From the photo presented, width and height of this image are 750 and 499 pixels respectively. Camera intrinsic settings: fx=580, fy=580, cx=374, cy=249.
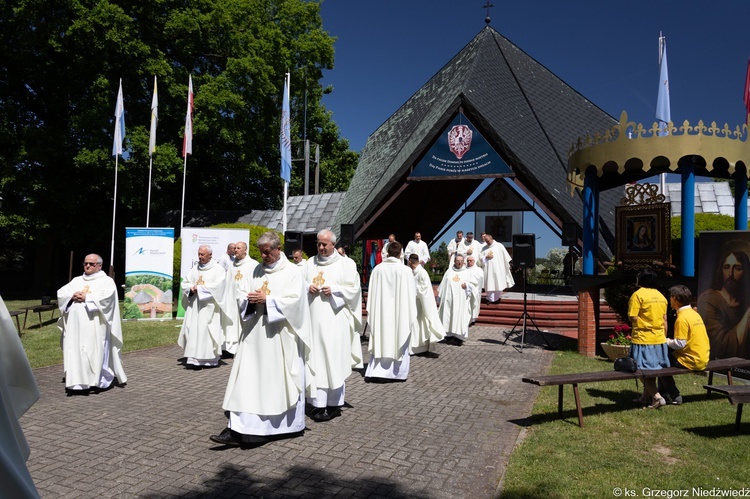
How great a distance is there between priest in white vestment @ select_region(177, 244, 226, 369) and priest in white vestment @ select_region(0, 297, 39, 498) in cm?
734

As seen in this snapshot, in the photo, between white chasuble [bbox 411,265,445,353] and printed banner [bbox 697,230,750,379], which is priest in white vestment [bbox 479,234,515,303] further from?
printed banner [bbox 697,230,750,379]

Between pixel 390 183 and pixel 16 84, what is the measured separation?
15670 mm

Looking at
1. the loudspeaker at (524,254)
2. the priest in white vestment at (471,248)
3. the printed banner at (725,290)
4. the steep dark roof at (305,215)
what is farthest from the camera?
the steep dark roof at (305,215)

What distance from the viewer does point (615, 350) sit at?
10141 mm

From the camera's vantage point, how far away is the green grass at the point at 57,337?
10.3 m

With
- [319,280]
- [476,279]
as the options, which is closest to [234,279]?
[319,280]

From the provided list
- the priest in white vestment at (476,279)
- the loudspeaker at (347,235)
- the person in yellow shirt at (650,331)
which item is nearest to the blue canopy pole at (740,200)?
the person in yellow shirt at (650,331)

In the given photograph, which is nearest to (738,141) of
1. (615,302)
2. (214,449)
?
(615,302)

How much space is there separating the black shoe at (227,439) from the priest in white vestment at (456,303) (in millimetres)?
7773

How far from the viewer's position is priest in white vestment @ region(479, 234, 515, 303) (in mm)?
17500

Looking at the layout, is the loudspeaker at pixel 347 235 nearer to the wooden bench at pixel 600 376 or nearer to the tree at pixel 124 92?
the tree at pixel 124 92

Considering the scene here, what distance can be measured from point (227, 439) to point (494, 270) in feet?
43.6

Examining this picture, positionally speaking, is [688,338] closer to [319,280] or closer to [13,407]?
[319,280]

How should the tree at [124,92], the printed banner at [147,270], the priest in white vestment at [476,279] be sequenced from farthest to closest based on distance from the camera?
the tree at [124,92] → the printed banner at [147,270] → the priest in white vestment at [476,279]
